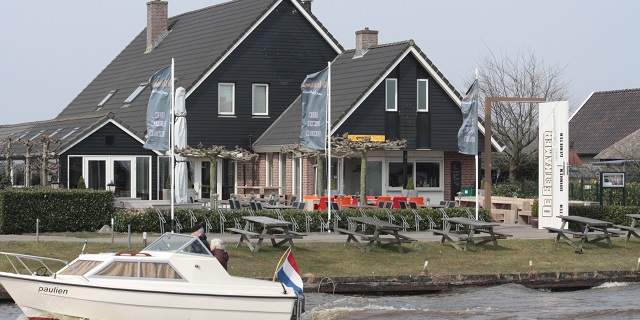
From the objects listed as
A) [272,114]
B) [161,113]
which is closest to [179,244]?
[161,113]

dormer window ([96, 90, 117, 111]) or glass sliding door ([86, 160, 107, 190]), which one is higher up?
dormer window ([96, 90, 117, 111])

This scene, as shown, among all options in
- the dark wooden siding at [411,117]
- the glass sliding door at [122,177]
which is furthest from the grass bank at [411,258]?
the glass sliding door at [122,177]

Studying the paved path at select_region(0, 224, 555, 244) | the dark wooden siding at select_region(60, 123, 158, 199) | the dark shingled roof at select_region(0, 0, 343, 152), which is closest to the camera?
the paved path at select_region(0, 224, 555, 244)

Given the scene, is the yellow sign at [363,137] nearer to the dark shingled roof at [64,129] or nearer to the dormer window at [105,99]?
the dark shingled roof at [64,129]

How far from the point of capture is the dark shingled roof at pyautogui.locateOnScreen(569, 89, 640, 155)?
5778cm

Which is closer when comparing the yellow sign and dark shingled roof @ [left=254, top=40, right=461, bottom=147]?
the yellow sign

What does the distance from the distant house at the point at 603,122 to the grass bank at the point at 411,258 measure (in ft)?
88.9

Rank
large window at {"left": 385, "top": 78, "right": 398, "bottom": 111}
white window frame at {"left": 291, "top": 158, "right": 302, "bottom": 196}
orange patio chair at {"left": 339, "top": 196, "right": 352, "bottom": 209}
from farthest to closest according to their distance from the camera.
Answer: white window frame at {"left": 291, "top": 158, "right": 302, "bottom": 196}
large window at {"left": 385, "top": 78, "right": 398, "bottom": 111}
orange patio chair at {"left": 339, "top": 196, "right": 352, "bottom": 209}

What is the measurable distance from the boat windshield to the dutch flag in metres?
1.30

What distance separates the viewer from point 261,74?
43.9 metres

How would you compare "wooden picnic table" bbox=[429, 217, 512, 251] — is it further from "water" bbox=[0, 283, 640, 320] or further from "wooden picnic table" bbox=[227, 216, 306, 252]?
"wooden picnic table" bbox=[227, 216, 306, 252]

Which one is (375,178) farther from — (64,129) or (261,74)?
(64,129)

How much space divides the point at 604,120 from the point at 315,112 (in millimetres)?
32212

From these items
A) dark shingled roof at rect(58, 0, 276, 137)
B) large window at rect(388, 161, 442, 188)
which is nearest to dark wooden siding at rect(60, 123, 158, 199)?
dark shingled roof at rect(58, 0, 276, 137)
